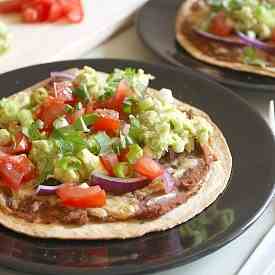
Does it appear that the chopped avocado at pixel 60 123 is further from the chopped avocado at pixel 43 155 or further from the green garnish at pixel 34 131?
the chopped avocado at pixel 43 155

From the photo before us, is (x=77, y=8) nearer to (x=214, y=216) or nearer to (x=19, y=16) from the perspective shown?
(x=19, y=16)

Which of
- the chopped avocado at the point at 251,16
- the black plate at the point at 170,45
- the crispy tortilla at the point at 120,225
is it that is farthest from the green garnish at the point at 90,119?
the chopped avocado at the point at 251,16

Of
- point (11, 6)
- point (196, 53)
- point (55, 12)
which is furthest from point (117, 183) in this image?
point (11, 6)

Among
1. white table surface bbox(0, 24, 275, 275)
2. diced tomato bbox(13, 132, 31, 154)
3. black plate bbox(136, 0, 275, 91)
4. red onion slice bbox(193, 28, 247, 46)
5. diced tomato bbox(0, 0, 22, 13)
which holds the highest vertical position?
diced tomato bbox(13, 132, 31, 154)

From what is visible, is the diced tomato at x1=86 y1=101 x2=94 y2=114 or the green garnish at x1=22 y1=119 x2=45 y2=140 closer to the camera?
the green garnish at x1=22 y1=119 x2=45 y2=140

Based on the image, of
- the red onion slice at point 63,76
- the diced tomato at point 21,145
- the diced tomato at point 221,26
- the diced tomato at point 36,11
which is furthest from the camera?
the diced tomato at point 36,11

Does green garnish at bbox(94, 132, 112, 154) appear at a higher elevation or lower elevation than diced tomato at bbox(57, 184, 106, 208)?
higher

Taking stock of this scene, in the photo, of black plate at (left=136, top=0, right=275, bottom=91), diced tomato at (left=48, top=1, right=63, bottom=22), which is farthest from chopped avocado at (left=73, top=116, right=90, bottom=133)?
diced tomato at (left=48, top=1, right=63, bottom=22)

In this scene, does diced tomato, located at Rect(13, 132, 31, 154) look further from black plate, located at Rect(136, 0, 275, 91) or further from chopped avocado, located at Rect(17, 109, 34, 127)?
black plate, located at Rect(136, 0, 275, 91)
